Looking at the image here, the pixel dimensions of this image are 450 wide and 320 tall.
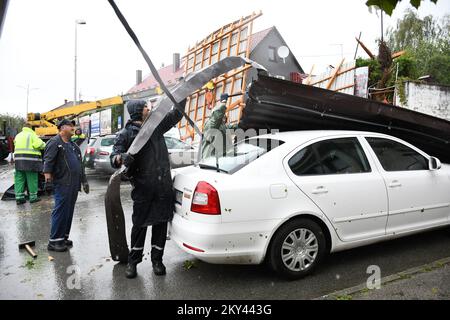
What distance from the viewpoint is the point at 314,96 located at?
462 cm

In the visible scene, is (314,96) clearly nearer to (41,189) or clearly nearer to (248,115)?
(248,115)

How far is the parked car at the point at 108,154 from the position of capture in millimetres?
11867

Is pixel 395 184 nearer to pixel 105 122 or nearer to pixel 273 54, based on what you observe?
pixel 105 122

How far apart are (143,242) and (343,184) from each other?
222cm

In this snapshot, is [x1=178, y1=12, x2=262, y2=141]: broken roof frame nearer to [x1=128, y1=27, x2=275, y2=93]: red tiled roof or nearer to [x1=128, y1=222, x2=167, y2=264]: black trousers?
[x1=128, y1=222, x2=167, y2=264]: black trousers

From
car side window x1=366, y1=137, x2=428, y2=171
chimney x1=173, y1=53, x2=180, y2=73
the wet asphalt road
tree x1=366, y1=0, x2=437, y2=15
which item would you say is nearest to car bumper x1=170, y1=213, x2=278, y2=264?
the wet asphalt road

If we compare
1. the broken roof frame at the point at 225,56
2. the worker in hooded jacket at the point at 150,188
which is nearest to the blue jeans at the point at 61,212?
the worker in hooded jacket at the point at 150,188

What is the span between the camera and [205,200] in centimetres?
355

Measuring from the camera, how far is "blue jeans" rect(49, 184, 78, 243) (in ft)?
16.4

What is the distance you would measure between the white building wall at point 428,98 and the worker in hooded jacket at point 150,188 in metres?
9.77

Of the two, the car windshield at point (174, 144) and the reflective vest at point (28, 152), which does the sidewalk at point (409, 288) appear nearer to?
the reflective vest at point (28, 152)

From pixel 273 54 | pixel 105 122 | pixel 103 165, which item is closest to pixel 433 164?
pixel 103 165

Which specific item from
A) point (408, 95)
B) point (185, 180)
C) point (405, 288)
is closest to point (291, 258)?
point (405, 288)

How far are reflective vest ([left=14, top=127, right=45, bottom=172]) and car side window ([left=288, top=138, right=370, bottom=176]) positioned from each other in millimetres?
6651
